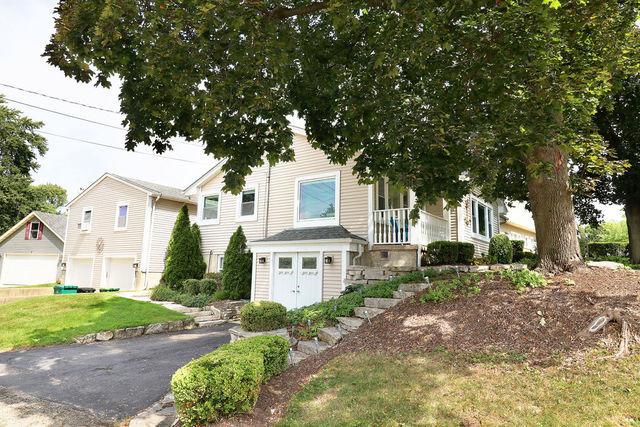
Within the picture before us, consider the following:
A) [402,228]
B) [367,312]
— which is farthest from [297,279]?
[367,312]

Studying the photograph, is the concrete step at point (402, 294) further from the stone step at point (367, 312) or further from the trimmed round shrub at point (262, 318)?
the trimmed round shrub at point (262, 318)

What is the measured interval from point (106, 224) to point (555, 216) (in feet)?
75.1

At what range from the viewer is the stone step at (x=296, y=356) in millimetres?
6309

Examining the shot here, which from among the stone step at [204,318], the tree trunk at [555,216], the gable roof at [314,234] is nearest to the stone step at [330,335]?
the tree trunk at [555,216]

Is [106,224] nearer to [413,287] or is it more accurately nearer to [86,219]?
[86,219]

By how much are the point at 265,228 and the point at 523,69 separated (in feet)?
36.9

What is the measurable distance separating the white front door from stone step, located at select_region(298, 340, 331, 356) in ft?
20.5

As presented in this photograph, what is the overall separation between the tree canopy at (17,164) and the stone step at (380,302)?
131ft

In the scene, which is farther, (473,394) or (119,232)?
(119,232)

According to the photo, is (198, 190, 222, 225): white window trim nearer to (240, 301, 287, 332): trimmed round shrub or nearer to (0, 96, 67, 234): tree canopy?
(240, 301, 287, 332): trimmed round shrub

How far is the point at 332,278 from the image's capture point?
40.2 ft

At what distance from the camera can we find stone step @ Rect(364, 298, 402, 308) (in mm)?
7667

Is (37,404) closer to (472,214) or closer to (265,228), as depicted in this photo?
(265,228)

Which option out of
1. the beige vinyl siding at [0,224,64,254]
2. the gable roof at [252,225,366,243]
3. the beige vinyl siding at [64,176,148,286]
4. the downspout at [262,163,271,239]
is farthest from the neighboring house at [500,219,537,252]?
the beige vinyl siding at [0,224,64,254]
